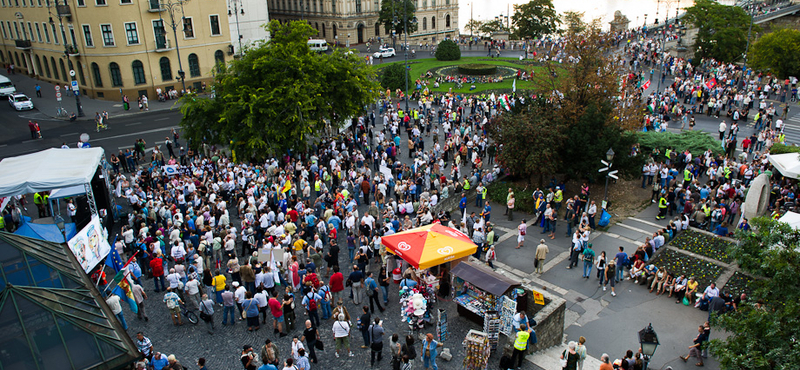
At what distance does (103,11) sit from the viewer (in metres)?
42.9

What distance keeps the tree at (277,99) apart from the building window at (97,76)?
22016 mm

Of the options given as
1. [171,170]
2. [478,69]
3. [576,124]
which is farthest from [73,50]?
[576,124]

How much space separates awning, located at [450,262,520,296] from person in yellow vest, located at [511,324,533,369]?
1.07 meters

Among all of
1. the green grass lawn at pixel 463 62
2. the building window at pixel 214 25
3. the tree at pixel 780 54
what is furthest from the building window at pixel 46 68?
the tree at pixel 780 54

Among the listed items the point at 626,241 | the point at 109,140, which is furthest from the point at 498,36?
the point at 626,241

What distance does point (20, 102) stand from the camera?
43.2 meters

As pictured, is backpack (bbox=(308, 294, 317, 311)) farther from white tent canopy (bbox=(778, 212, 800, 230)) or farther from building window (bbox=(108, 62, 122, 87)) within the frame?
building window (bbox=(108, 62, 122, 87))

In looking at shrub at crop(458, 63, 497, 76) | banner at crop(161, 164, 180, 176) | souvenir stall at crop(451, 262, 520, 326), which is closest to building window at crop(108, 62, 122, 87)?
banner at crop(161, 164, 180, 176)

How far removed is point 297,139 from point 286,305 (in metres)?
14.7

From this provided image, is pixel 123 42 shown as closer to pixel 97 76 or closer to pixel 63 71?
pixel 97 76

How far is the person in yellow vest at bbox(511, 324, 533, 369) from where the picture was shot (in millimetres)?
12922

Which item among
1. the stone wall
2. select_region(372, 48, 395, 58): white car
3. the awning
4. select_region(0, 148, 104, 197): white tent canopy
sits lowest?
the stone wall

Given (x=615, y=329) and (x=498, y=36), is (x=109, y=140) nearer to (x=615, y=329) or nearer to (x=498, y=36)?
(x=615, y=329)

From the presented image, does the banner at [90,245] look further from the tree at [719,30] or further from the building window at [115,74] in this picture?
the tree at [719,30]
